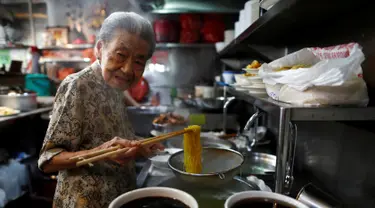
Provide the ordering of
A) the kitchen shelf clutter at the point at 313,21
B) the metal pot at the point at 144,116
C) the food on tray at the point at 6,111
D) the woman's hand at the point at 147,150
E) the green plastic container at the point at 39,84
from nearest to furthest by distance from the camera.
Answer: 1. the kitchen shelf clutter at the point at 313,21
2. the woman's hand at the point at 147,150
3. the food on tray at the point at 6,111
4. the metal pot at the point at 144,116
5. the green plastic container at the point at 39,84

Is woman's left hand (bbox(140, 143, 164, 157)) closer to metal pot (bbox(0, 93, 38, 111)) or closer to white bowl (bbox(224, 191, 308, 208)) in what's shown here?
white bowl (bbox(224, 191, 308, 208))

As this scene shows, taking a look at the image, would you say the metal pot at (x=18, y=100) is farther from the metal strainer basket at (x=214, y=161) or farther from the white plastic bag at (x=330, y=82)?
the white plastic bag at (x=330, y=82)

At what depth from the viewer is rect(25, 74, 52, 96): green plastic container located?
4.52 meters

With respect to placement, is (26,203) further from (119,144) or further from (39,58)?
(119,144)

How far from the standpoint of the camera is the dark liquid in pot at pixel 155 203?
0.80 metres

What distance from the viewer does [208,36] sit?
15.9 ft

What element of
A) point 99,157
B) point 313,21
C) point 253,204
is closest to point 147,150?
point 99,157

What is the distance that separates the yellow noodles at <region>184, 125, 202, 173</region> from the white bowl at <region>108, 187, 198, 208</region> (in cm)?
46

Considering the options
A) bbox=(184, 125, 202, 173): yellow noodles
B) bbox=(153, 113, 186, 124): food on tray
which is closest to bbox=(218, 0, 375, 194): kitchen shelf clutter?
bbox=(184, 125, 202, 173): yellow noodles

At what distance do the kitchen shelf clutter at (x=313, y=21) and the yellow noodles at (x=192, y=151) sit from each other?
73cm

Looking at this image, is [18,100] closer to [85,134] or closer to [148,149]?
[85,134]

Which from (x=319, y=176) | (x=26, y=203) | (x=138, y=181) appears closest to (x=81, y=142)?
(x=138, y=181)

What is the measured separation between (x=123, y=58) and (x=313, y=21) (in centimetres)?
116

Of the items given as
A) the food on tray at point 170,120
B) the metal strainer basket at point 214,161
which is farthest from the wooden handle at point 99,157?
the food on tray at point 170,120
